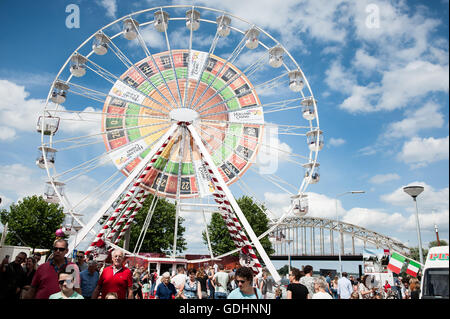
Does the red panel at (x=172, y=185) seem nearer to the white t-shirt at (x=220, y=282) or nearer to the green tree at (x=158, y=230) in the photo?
the white t-shirt at (x=220, y=282)

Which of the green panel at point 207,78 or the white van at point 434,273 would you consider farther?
the green panel at point 207,78

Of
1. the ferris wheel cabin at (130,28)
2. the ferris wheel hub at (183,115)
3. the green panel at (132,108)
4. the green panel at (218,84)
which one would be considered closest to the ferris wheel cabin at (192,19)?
the ferris wheel cabin at (130,28)

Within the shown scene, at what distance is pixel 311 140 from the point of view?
18766 mm

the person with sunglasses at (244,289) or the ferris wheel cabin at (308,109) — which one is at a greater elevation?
the ferris wheel cabin at (308,109)

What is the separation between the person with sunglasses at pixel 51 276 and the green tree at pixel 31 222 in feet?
127

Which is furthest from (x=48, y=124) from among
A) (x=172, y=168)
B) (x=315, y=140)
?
(x=315, y=140)

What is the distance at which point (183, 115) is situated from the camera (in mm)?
18625

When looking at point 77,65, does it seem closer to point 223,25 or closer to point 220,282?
point 223,25

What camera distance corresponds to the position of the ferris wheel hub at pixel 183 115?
61.0 feet

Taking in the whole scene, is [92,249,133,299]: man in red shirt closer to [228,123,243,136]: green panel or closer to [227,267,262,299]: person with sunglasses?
[227,267,262,299]: person with sunglasses

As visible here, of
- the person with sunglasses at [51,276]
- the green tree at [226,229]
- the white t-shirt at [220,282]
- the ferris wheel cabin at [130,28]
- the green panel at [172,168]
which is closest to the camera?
the person with sunglasses at [51,276]

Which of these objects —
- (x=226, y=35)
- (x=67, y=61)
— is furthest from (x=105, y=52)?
(x=226, y=35)
